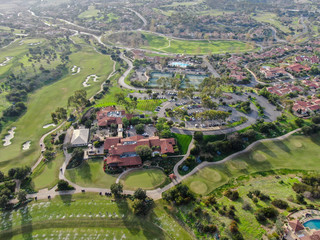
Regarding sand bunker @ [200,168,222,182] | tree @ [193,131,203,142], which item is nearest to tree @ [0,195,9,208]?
Answer: sand bunker @ [200,168,222,182]

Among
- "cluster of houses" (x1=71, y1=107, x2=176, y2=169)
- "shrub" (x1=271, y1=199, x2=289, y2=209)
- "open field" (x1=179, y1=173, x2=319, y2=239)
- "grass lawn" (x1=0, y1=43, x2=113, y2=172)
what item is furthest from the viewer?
"grass lawn" (x1=0, y1=43, x2=113, y2=172)

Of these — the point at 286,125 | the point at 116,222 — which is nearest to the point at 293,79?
the point at 286,125

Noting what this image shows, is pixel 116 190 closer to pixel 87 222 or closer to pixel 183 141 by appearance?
pixel 87 222

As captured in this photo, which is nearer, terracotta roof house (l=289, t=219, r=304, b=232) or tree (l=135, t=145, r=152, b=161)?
terracotta roof house (l=289, t=219, r=304, b=232)

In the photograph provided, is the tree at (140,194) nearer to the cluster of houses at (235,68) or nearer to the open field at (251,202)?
the open field at (251,202)

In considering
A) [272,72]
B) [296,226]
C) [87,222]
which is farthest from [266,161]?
[272,72]

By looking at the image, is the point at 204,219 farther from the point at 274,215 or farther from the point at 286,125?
the point at 286,125

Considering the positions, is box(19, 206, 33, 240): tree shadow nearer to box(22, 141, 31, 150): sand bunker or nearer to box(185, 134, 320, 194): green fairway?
box(22, 141, 31, 150): sand bunker
